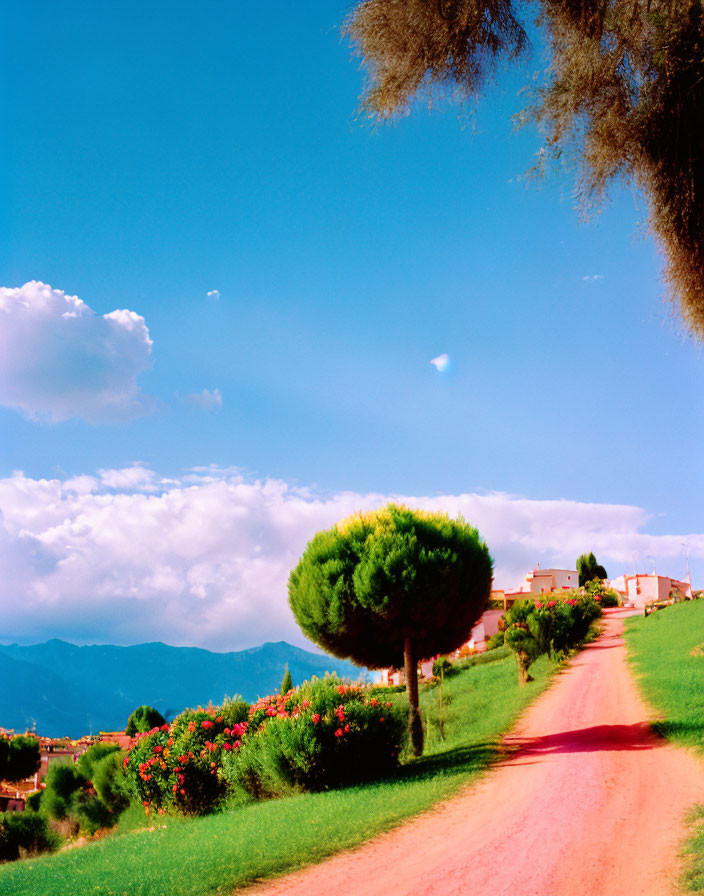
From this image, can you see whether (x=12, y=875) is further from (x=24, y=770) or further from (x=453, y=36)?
(x=24, y=770)

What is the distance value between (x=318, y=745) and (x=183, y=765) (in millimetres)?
3255

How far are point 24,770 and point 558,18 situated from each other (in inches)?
1448

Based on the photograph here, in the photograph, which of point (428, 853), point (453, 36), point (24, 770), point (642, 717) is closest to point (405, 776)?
point (428, 853)

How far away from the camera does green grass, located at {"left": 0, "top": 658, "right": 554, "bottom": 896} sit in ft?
23.1

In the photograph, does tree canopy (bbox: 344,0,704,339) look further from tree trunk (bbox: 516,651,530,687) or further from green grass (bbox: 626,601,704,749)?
tree trunk (bbox: 516,651,530,687)

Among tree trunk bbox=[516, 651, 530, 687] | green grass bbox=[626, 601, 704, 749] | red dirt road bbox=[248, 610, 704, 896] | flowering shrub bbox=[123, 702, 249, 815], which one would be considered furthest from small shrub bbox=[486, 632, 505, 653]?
flowering shrub bbox=[123, 702, 249, 815]

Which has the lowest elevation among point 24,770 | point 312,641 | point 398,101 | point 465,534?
point 24,770

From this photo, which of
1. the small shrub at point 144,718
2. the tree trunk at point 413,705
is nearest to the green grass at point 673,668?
the tree trunk at point 413,705

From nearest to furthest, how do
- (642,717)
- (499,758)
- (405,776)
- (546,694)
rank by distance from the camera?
1. (405,776)
2. (499,758)
3. (642,717)
4. (546,694)

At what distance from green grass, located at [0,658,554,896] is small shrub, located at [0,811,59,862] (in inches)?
244

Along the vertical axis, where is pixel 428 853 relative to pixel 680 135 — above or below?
below

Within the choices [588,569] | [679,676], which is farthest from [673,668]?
[588,569]

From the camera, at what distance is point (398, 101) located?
27.9 ft

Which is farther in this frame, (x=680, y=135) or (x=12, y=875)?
(x=12, y=875)
